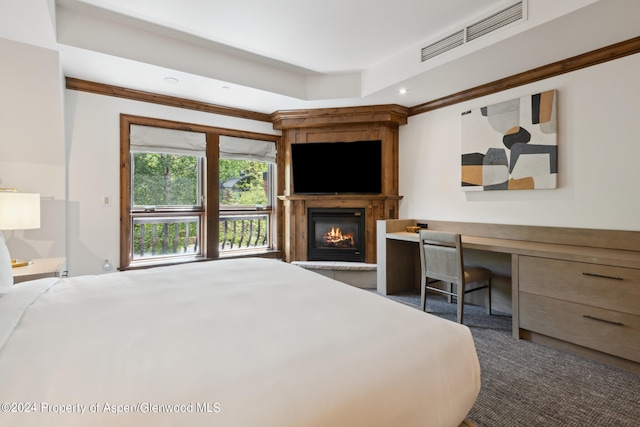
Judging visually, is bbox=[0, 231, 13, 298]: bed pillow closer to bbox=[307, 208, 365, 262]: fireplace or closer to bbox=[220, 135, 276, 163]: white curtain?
bbox=[220, 135, 276, 163]: white curtain

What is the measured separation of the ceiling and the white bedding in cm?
224

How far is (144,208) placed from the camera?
385 cm

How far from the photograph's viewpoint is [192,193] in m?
4.18

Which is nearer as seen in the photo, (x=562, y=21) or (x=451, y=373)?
(x=451, y=373)

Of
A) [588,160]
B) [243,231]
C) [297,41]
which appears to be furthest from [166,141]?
[588,160]

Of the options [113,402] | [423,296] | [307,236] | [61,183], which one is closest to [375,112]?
[307,236]

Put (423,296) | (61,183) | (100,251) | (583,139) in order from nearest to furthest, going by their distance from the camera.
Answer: (583,139)
(61,183)
(423,296)
(100,251)

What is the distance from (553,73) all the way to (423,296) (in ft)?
8.01

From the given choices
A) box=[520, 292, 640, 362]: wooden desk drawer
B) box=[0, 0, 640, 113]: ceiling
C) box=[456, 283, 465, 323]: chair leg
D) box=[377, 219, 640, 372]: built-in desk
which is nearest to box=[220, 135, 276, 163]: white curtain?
box=[0, 0, 640, 113]: ceiling

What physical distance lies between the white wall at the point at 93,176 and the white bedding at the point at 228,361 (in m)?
2.05

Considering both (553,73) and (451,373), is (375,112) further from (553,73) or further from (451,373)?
(451,373)

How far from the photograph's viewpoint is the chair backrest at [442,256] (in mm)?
2887

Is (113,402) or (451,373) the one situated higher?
(113,402)

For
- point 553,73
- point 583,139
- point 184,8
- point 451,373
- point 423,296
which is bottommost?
point 423,296
